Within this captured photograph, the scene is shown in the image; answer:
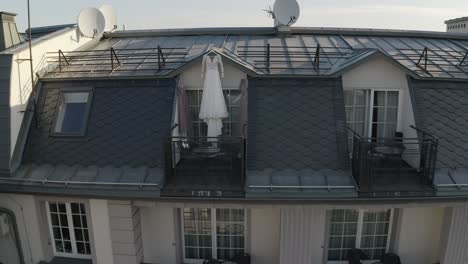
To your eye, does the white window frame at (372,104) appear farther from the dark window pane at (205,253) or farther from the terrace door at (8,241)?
the terrace door at (8,241)

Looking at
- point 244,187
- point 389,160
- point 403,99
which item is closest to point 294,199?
point 244,187

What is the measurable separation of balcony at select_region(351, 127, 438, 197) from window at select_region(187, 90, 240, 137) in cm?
371

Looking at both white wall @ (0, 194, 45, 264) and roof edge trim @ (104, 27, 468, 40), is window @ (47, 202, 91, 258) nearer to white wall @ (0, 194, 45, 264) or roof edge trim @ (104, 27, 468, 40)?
white wall @ (0, 194, 45, 264)

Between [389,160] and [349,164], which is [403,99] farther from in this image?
[349,164]

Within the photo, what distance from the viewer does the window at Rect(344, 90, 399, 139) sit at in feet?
32.4

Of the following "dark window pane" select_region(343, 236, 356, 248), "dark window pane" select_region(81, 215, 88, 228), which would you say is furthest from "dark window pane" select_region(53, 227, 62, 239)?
"dark window pane" select_region(343, 236, 356, 248)

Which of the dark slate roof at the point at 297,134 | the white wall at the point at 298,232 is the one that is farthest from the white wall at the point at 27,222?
the white wall at the point at 298,232

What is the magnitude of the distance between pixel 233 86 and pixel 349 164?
13.5 ft

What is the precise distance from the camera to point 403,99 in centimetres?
976

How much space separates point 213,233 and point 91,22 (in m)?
10.4

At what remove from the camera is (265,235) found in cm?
959

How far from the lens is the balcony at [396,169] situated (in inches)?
316

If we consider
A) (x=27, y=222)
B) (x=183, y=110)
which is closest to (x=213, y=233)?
(x=183, y=110)

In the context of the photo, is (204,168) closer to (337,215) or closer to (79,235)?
(337,215)
